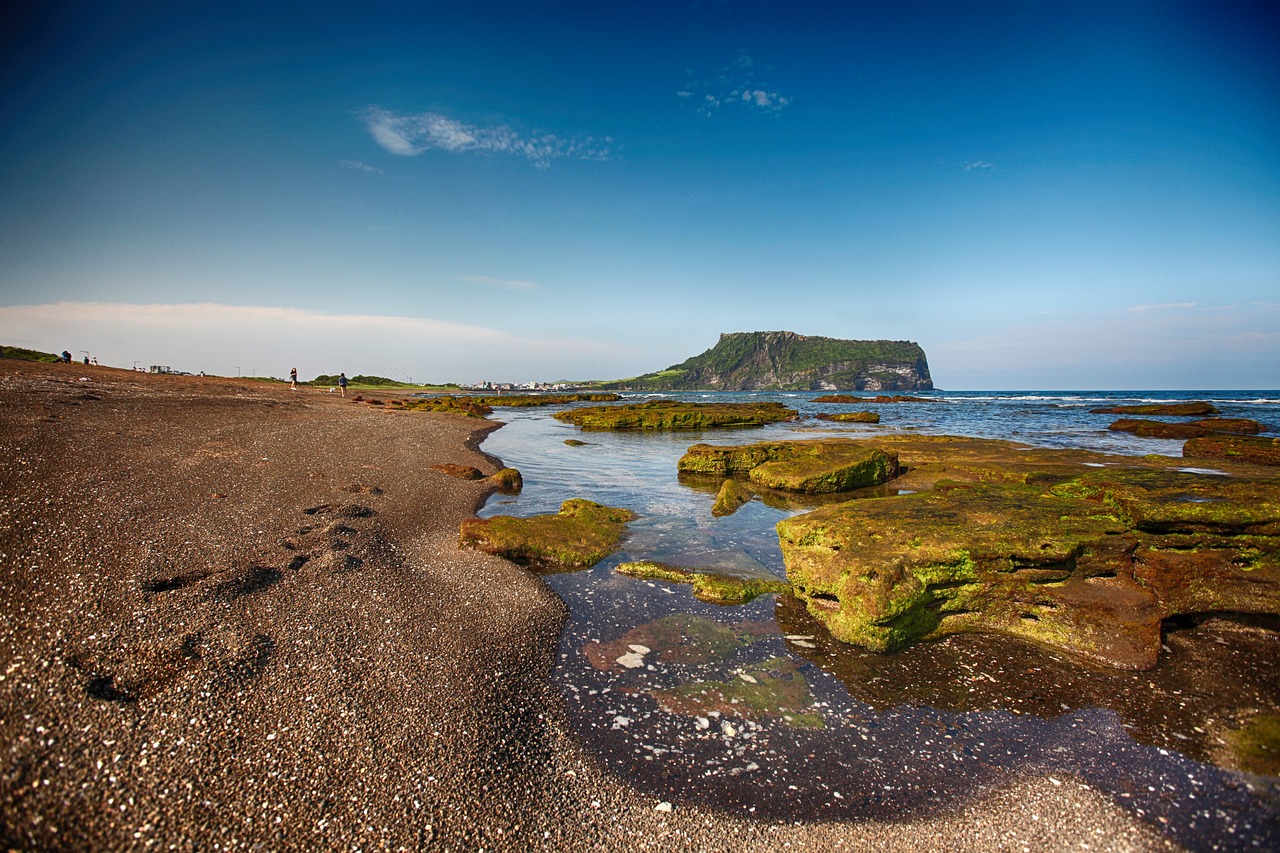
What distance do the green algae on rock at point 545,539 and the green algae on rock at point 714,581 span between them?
1294mm

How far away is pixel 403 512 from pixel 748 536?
1069cm

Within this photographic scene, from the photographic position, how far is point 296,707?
6.26 metres

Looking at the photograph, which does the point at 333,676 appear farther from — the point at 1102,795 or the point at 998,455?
the point at 998,455

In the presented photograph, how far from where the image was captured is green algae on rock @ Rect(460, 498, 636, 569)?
12.9m

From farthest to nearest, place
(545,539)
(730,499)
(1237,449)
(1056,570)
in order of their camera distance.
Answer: (1237,449)
(730,499)
(545,539)
(1056,570)

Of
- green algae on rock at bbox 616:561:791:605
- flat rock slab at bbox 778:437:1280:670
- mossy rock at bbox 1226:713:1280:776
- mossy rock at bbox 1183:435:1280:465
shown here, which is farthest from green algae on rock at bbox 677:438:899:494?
mossy rock at bbox 1183:435:1280:465

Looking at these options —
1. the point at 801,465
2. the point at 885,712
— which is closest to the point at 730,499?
Result: the point at 801,465

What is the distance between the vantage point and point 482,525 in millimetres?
13586

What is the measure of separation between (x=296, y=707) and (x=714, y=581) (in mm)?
7979

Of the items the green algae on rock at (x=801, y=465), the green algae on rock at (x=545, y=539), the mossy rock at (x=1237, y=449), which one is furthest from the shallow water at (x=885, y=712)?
the mossy rock at (x=1237, y=449)

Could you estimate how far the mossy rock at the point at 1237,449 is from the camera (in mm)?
25109

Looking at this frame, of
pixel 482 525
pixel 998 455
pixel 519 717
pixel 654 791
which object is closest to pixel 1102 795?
pixel 654 791

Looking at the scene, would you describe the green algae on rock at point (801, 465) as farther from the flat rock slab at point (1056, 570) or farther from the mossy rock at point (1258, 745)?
the mossy rock at point (1258, 745)

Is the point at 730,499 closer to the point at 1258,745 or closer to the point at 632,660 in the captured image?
the point at 632,660
